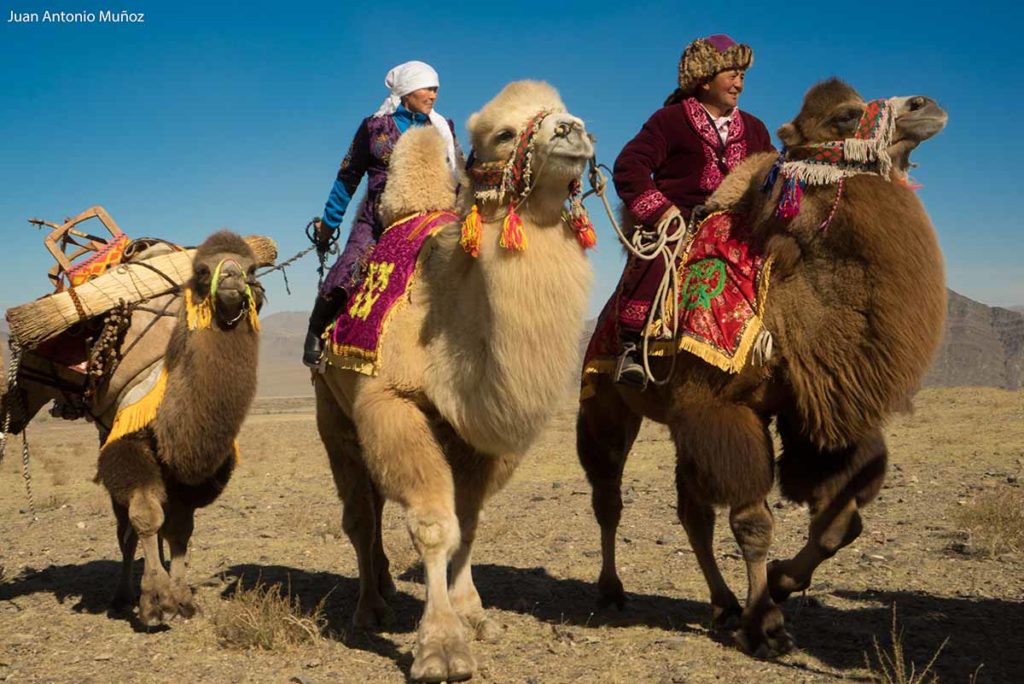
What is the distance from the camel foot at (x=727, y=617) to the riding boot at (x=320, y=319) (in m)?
2.70

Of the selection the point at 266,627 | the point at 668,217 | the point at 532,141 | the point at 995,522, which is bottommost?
the point at 266,627

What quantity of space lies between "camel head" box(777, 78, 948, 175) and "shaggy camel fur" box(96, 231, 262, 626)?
339cm

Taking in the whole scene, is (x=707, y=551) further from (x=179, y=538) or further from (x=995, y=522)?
(x=179, y=538)

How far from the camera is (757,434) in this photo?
4457mm

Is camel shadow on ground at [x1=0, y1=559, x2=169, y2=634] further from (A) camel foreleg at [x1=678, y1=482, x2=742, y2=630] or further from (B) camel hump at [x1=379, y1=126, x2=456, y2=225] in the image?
(A) camel foreleg at [x1=678, y1=482, x2=742, y2=630]

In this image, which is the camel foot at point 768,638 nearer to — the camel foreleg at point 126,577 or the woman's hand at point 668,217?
the woman's hand at point 668,217

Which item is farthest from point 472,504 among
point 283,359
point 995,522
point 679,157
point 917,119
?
point 283,359

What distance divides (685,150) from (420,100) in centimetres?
174

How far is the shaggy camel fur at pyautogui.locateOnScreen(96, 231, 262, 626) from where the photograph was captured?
18.5 feet

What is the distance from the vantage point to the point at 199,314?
576 centimetres

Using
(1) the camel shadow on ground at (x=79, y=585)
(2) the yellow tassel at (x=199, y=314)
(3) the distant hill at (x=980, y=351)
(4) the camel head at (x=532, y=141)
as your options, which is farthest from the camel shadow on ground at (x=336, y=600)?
(3) the distant hill at (x=980, y=351)

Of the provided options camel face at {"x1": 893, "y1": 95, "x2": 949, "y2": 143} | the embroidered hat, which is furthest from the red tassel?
camel face at {"x1": 893, "y1": 95, "x2": 949, "y2": 143}

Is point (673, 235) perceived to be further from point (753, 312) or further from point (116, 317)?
point (116, 317)

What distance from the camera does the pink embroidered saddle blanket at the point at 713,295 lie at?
14.4ft
